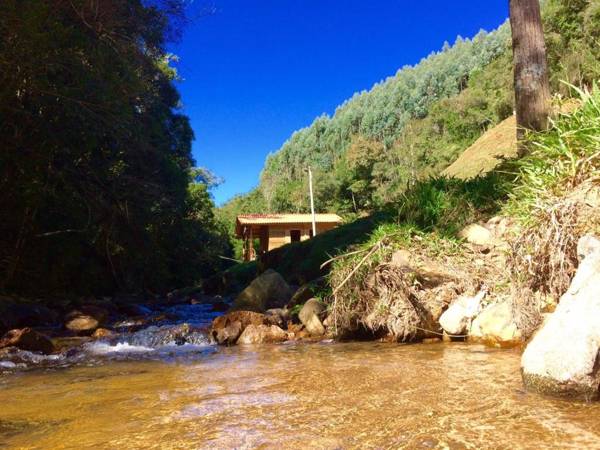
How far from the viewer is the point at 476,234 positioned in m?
5.66

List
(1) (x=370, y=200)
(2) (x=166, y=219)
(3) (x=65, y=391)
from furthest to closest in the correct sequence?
(1) (x=370, y=200), (2) (x=166, y=219), (3) (x=65, y=391)

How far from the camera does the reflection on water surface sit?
211cm

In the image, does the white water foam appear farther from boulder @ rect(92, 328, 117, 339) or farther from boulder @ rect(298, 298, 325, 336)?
boulder @ rect(298, 298, 325, 336)

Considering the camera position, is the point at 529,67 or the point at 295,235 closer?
the point at 529,67

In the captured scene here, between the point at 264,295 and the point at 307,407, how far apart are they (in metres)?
5.93

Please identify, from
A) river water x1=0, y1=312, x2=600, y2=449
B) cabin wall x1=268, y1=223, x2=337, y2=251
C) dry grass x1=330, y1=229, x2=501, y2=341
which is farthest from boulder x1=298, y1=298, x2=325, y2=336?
cabin wall x1=268, y1=223, x2=337, y2=251

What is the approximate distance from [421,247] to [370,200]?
33319 millimetres

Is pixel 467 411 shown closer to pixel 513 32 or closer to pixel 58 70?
pixel 513 32

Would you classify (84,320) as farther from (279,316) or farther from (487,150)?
(487,150)

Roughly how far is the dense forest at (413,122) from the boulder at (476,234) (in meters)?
1.71

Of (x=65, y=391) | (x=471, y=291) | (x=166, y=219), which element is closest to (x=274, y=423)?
(x=65, y=391)

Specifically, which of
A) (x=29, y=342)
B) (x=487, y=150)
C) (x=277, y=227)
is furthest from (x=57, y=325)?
(x=277, y=227)

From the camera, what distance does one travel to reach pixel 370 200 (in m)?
38.5

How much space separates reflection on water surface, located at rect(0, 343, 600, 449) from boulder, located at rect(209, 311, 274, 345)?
1.83 meters
